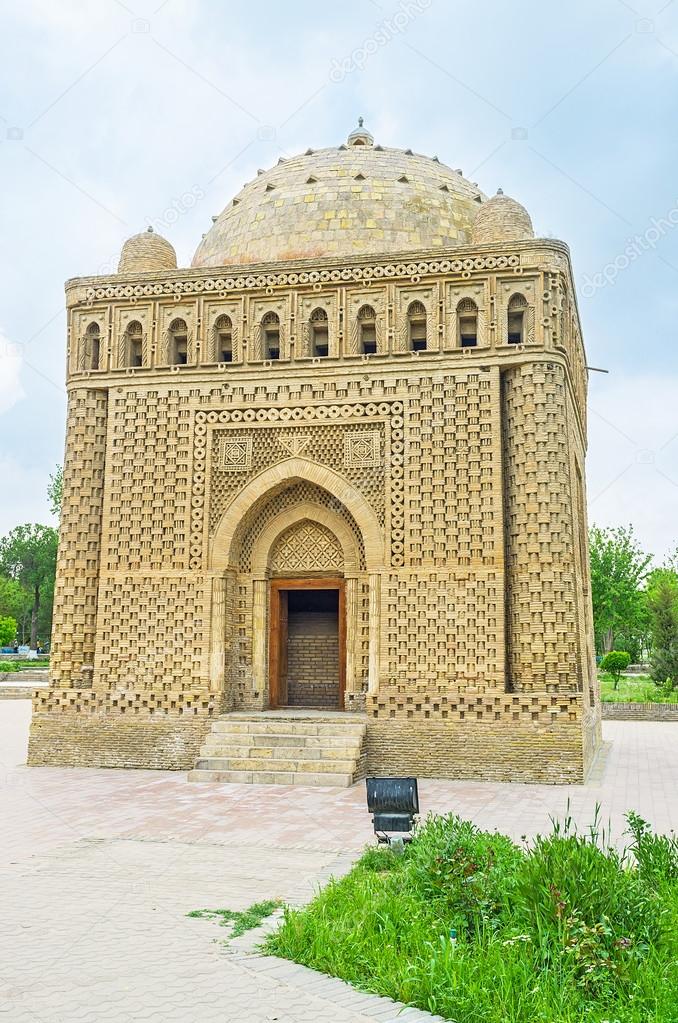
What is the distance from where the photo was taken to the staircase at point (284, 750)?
11.7 meters

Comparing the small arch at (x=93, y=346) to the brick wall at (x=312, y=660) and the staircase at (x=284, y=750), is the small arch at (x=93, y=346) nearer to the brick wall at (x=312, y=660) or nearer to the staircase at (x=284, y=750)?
the brick wall at (x=312, y=660)

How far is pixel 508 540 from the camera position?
12.7 meters

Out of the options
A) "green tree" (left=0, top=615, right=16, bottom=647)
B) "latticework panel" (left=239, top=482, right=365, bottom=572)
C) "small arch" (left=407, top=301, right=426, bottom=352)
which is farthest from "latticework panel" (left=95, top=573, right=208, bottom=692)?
"green tree" (left=0, top=615, right=16, bottom=647)

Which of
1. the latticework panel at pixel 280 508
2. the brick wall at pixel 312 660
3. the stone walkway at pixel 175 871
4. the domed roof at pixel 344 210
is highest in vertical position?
the domed roof at pixel 344 210

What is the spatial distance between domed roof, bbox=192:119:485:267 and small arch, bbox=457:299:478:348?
182 centimetres

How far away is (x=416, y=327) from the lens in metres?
13.7

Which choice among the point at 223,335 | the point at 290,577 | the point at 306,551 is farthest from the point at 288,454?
the point at 223,335

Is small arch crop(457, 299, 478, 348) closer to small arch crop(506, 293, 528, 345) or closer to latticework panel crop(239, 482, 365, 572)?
small arch crop(506, 293, 528, 345)

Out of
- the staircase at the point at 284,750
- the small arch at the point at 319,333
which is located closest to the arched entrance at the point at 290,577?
the staircase at the point at 284,750

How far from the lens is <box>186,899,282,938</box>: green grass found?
5.54 m

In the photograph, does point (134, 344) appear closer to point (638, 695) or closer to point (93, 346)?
point (93, 346)

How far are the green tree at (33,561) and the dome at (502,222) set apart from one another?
4284 centimetres

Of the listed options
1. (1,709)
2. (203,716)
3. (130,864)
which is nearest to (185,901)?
(130,864)

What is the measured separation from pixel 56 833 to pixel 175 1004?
4693 mm
